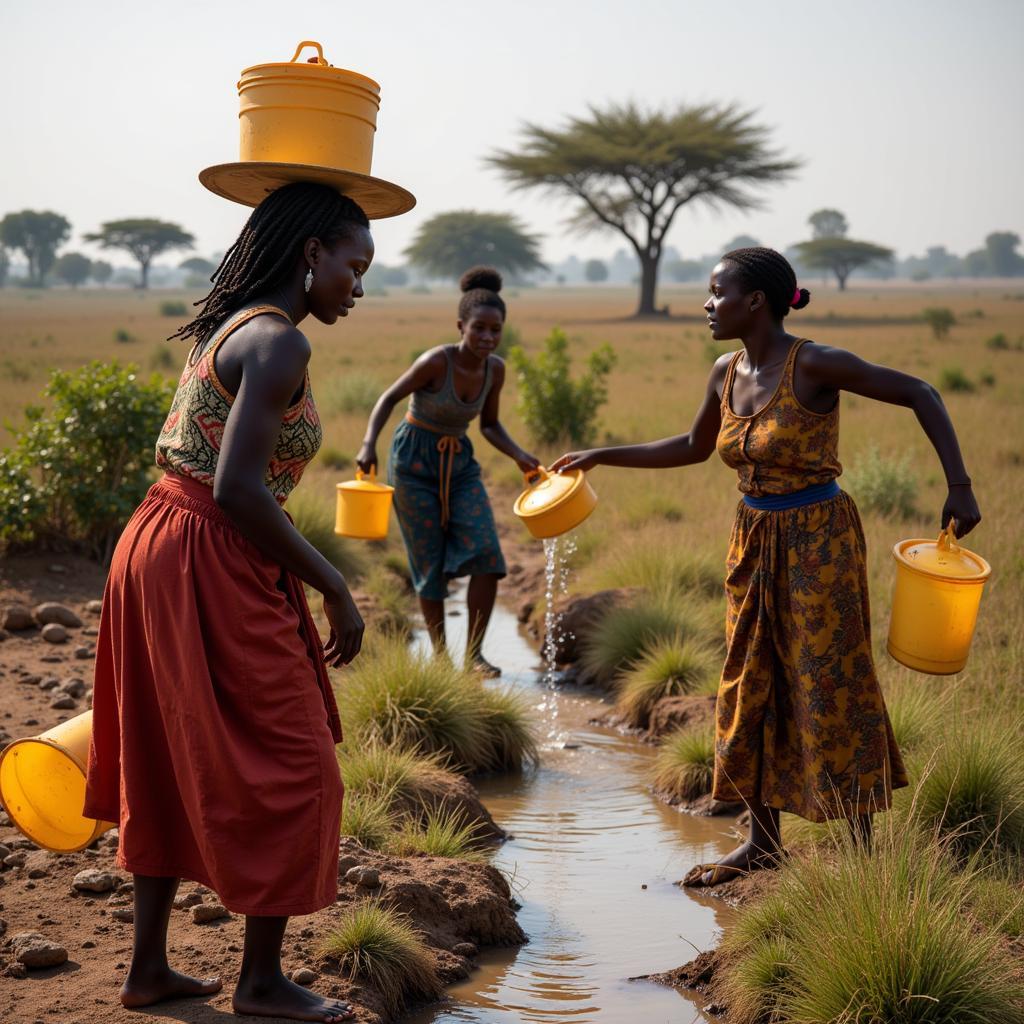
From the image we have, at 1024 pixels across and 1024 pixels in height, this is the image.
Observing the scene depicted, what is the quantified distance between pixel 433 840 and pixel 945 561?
1.81 meters

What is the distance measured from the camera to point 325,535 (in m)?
8.17

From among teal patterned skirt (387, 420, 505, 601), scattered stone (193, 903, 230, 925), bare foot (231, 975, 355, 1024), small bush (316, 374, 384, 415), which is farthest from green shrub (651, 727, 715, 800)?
small bush (316, 374, 384, 415)

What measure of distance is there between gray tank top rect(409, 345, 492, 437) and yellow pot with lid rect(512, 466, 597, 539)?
1087mm

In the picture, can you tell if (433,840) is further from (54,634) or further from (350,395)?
(350,395)

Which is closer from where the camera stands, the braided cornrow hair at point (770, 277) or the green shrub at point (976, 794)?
the braided cornrow hair at point (770, 277)

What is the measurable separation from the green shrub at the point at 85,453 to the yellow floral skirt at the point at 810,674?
15.7 ft

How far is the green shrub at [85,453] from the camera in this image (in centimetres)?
749

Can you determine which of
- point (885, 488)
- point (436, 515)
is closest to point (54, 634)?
point (436, 515)

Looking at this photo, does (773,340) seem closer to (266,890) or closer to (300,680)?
(300,680)

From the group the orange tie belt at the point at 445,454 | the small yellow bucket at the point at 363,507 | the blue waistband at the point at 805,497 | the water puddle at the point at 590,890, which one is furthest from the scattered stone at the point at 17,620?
the blue waistband at the point at 805,497

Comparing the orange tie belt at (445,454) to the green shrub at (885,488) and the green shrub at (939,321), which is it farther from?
the green shrub at (939,321)

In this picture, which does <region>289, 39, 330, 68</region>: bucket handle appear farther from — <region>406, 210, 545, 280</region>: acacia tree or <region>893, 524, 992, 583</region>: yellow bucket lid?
<region>406, 210, 545, 280</region>: acacia tree

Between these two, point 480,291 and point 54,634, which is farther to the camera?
point 54,634

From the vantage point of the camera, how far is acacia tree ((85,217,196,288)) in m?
79.7
